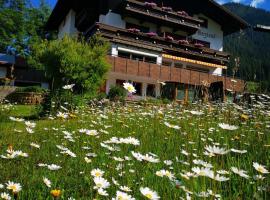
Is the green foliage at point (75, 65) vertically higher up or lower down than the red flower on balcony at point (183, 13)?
lower down

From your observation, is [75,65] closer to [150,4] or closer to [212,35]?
[150,4]

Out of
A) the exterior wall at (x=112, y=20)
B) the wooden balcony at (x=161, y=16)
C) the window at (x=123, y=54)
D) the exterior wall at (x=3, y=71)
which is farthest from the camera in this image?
the exterior wall at (x=3, y=71)

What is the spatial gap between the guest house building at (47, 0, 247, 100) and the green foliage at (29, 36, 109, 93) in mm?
8008

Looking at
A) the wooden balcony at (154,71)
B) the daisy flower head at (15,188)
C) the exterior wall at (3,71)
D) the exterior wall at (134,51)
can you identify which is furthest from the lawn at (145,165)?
the exterior wall at (3,71)

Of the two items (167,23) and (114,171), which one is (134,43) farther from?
(114,171)

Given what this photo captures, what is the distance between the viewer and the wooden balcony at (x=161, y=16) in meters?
24.1

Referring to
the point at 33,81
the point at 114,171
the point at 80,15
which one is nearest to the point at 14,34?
the point at 33,81

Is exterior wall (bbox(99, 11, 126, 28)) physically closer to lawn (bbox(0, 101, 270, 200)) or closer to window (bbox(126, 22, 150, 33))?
window (bbox(126, 22, 150, 33))

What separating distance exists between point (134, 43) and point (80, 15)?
6359mm

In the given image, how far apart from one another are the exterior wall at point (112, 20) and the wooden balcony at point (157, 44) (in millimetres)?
1026

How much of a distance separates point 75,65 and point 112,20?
13268 millimetres

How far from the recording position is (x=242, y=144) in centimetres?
389

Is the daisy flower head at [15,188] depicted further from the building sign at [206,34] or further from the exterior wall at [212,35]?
the building sign at [206,34]

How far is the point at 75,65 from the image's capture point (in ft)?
38.2
